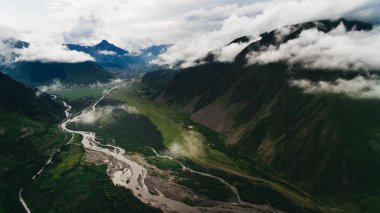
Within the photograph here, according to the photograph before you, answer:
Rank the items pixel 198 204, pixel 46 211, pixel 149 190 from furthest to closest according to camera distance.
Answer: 1. pixel 149 190
2. pixel 198 204
3. pixel 46 211

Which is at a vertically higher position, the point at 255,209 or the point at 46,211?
the point at 46,211

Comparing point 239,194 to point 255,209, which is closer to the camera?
point 255,209

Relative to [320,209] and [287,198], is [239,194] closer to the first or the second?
[287,198]

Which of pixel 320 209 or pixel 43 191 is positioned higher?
pixel 43 191

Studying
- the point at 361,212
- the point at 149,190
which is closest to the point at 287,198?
the point at 361,212

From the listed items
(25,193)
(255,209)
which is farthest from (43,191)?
(255,209)

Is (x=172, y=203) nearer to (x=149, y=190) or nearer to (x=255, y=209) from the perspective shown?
(x=149, y=190)

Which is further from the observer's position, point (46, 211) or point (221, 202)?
point (221, 202)

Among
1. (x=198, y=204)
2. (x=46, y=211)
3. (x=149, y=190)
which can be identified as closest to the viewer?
(x=46, y=211)
